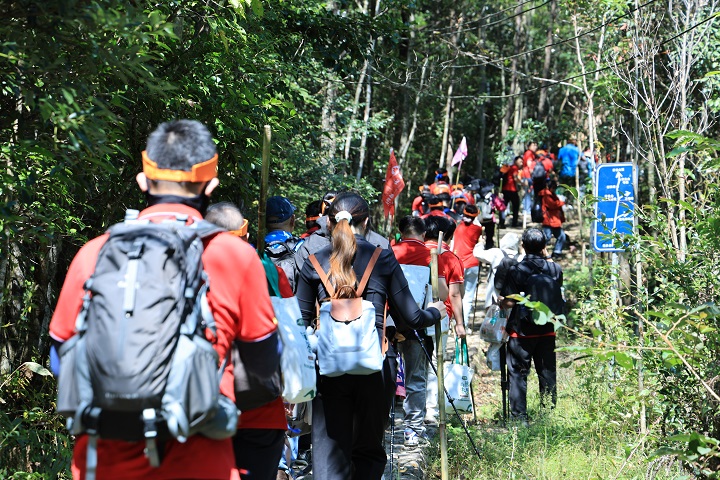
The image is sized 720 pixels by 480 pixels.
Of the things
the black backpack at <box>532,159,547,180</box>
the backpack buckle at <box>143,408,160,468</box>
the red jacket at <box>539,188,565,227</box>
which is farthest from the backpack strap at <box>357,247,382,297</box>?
the black backpack at <box>532,159,547,180</box>

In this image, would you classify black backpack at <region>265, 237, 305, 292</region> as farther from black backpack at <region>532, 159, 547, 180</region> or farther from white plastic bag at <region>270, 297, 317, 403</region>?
black backpack at <region>532, 159, 547, 180</region>

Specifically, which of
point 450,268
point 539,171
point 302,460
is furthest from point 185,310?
point 539,171

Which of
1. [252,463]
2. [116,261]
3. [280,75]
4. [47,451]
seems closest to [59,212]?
[47,451]

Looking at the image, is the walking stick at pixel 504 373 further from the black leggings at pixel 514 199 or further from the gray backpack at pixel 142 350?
the black leggings at pixel 514 199

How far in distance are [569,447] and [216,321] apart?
208 inches

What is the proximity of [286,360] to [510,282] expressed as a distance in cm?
574

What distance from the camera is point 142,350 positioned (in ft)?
8.60

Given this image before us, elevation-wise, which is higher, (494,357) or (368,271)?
(368,271)

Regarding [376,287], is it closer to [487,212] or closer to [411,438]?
[411,438]

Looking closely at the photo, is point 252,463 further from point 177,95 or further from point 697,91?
point 697,91

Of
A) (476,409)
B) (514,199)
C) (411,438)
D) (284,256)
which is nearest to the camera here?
(284,256)

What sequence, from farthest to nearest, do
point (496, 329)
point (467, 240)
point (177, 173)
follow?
1. point (467, 240)
2. point (496, 329)
3. point (177, 173)

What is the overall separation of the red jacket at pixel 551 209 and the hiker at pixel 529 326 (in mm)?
11735

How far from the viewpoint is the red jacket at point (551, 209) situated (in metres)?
20.8
